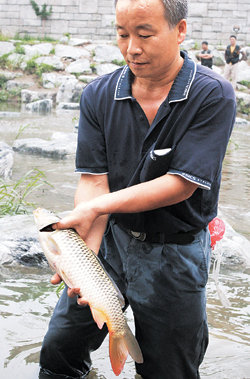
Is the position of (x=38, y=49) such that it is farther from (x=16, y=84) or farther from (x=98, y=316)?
(x=98, y=316)

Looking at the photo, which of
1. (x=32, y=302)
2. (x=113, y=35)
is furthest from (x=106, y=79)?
(x=113, y=35)

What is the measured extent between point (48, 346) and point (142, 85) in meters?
1.32

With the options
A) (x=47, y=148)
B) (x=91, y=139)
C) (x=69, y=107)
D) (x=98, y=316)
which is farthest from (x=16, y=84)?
(x=98, y=316)

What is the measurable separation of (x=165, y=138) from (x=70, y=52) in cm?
2143

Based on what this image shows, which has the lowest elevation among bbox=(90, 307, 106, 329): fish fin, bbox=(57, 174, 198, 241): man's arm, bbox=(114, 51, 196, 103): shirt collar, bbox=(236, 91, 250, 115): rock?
bbox=(236, 91, 250, 115): rock

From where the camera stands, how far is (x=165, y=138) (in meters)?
2.51

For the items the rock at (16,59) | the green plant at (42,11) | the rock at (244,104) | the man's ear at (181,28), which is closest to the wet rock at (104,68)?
the rock at (16,59)

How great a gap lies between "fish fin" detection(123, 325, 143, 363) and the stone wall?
24.4 metres

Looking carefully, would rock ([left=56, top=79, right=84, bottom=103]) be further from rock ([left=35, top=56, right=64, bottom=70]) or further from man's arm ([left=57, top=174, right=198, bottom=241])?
man's arm ([left=57, top=174, right=198, bottom=241])

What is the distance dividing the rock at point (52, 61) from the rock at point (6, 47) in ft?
5.87

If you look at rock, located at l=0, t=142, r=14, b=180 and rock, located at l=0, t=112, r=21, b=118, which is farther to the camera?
rock, located at l=0, t=112, r=21, b=118

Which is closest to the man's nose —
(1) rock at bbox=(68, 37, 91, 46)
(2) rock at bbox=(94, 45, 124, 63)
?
(2) rock at bbox=(94, 45, 124, 63)

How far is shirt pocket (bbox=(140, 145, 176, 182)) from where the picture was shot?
244 cm

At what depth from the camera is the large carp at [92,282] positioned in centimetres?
245
